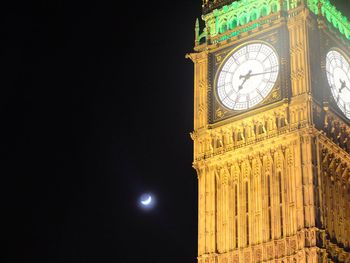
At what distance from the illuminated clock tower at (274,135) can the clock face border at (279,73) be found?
54 millimetres

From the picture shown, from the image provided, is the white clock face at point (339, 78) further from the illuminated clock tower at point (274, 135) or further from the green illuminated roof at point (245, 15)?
the green illuminated roof at point (245, 15)

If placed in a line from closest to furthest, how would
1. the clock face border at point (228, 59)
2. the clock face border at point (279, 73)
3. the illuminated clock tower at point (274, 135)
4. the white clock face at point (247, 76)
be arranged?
the illuminated clock tower at point (274, 135), the clock face border at point (279, 73), the clock face border at point (228, 59), the white clock face at point (247, 76)

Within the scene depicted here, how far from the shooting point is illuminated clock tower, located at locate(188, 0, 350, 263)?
4144cm

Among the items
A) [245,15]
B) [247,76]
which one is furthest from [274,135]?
[245,15]

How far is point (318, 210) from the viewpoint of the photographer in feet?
134

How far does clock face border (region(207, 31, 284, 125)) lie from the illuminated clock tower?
0.05 metres

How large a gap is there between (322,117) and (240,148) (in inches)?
162

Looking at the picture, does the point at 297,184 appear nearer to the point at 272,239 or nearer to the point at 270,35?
the point at 272,239

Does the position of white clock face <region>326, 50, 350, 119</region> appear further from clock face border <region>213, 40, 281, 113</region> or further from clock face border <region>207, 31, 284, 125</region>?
clock face border <region>213, 40, 281, 113</region>

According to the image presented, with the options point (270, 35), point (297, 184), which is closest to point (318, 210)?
point (297, 184)

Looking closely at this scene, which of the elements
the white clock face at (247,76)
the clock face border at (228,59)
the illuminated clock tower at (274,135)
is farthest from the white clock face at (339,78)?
the white clock face at (247,76)

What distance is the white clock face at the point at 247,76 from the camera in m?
44.2

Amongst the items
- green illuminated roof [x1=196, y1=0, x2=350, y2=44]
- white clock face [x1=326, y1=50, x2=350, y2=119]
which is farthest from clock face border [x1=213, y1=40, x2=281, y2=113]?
white clock face [x1=326, y1=50, x2=350, y2=119]

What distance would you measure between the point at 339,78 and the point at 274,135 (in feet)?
17.7
